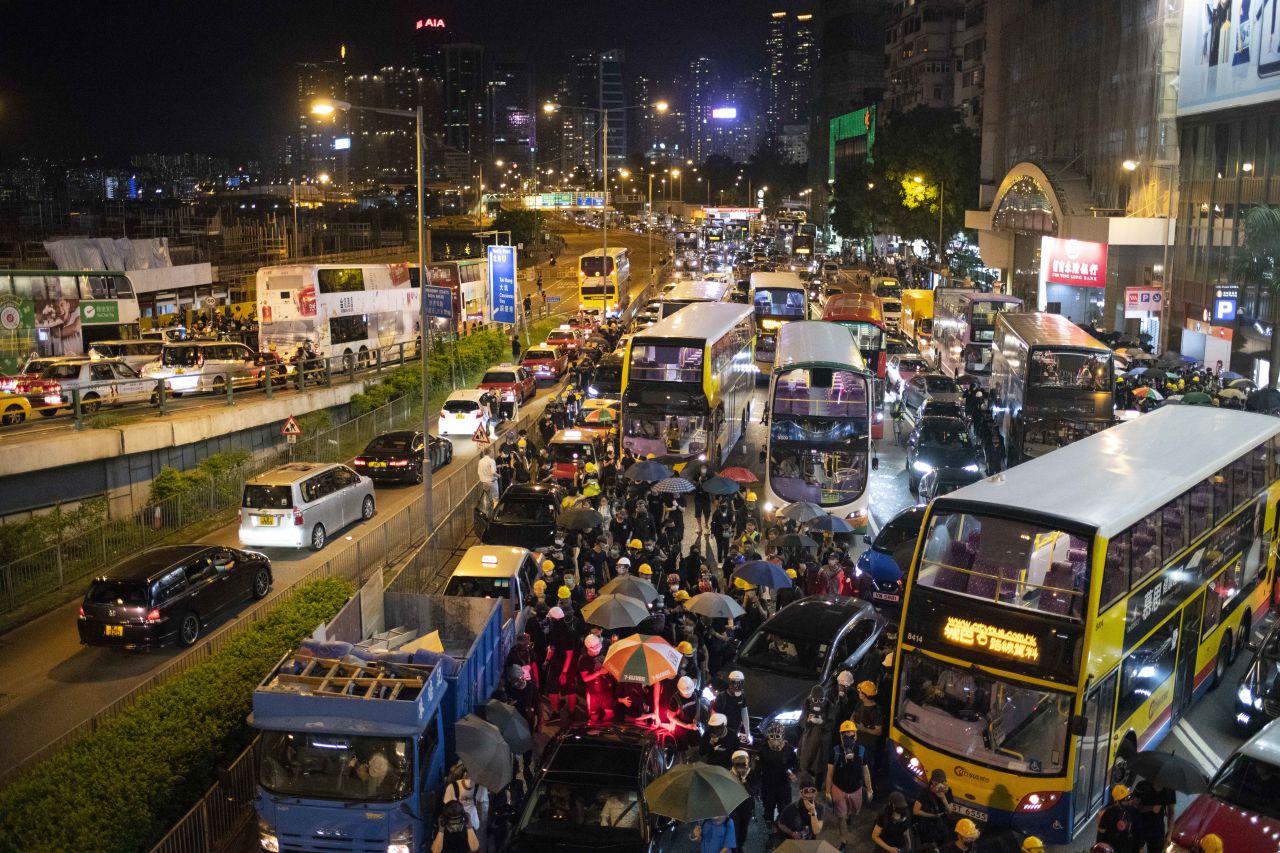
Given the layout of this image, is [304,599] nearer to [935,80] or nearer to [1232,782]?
[1232,782]

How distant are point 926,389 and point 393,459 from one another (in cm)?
1514

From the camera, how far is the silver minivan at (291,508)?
20.6 metres

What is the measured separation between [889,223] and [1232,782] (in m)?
86.3

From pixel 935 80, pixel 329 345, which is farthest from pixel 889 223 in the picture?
pixel 329 345

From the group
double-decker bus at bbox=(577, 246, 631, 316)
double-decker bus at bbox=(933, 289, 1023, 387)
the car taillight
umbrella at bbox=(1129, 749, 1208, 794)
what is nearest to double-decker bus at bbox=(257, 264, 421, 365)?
double-decker bus at bbox=(577, 246, 631, 316)

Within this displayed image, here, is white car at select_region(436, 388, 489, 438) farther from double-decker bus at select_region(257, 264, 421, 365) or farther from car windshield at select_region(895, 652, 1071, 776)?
car windshield at select_region(895, 652, 1071, 776)

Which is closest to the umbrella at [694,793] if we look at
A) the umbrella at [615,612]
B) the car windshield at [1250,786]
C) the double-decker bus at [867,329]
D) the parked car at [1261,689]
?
the umbrella at [615,612]

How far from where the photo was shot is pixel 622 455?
24875 millimetres

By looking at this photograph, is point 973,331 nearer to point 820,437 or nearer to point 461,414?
point 461,414

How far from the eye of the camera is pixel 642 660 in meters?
12.2

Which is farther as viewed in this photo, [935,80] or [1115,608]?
[935,80]

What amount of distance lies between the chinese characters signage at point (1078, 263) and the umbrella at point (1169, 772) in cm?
4294

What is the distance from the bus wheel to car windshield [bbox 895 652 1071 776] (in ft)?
16.7

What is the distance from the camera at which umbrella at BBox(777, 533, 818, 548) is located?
18.2m
